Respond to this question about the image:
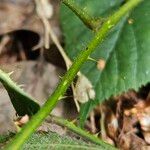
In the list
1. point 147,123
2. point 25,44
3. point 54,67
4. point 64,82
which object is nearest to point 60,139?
point 64,82

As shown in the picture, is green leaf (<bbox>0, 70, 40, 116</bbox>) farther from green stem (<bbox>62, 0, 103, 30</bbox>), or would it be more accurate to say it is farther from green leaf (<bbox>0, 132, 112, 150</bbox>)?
green stem (<bbox>62, 0, 103, 30</bbox>)

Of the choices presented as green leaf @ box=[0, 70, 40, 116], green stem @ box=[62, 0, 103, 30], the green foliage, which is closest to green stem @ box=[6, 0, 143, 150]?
green stem @ box=[62, 0, 103, 30]

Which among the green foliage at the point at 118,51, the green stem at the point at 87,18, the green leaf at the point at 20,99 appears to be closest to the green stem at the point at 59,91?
the green stem at the point at 87,18

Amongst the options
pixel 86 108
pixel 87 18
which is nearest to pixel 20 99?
pixel 87 18

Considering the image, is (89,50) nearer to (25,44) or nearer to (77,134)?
(77,134)

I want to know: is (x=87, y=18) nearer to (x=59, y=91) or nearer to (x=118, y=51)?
(x=59, y=91)

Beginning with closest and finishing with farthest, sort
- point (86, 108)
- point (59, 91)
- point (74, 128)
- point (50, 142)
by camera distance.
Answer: point (59, 91) → point (50, 142) → point (74, 128) → point (86, 108)

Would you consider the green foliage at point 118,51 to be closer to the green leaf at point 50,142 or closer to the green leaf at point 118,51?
the green leaf at point 118,51
